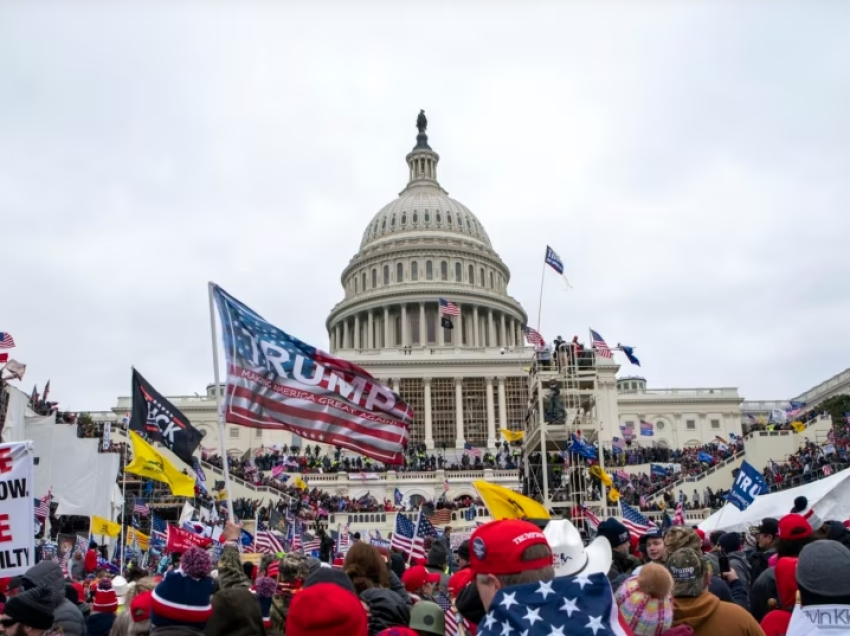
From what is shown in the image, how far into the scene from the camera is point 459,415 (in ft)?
260

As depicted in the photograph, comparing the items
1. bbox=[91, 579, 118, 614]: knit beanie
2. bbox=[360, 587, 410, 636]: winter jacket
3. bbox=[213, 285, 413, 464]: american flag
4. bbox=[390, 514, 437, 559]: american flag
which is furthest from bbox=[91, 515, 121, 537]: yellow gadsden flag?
bbox=[360, 587, 410, 636]: winter jacket

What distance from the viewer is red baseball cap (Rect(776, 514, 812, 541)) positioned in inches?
280

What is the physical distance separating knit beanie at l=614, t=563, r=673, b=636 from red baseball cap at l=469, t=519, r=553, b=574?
3.31 feet

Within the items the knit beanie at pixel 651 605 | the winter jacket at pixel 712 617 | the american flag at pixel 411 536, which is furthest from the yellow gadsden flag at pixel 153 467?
the knit beanie at pixel 651 605

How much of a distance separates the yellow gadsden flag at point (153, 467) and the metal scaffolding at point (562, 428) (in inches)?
568

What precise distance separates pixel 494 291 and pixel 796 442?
57.6 meters

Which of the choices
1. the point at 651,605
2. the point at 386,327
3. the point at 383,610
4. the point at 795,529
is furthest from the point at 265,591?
the point at 386,327

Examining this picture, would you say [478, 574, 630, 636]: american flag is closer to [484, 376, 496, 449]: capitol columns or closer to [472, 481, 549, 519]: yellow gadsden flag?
[472, 481, 549, 519]: yellow gadsden flag

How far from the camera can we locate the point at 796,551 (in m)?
7.09

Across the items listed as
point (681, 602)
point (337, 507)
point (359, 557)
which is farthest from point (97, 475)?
point (681, 602)

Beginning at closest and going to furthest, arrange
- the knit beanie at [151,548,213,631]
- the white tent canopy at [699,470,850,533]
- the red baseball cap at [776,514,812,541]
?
the knit beanie at [151,548,213,631] → the red baseball cap at [776,514,812,541] → the white tent canopy at [699,470,850,533]

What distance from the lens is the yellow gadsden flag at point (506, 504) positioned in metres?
12.3

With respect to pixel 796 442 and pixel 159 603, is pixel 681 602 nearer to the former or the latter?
pixel 159 603

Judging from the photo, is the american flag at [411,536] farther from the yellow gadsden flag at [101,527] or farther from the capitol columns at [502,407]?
the capitol columns at [502,407]
